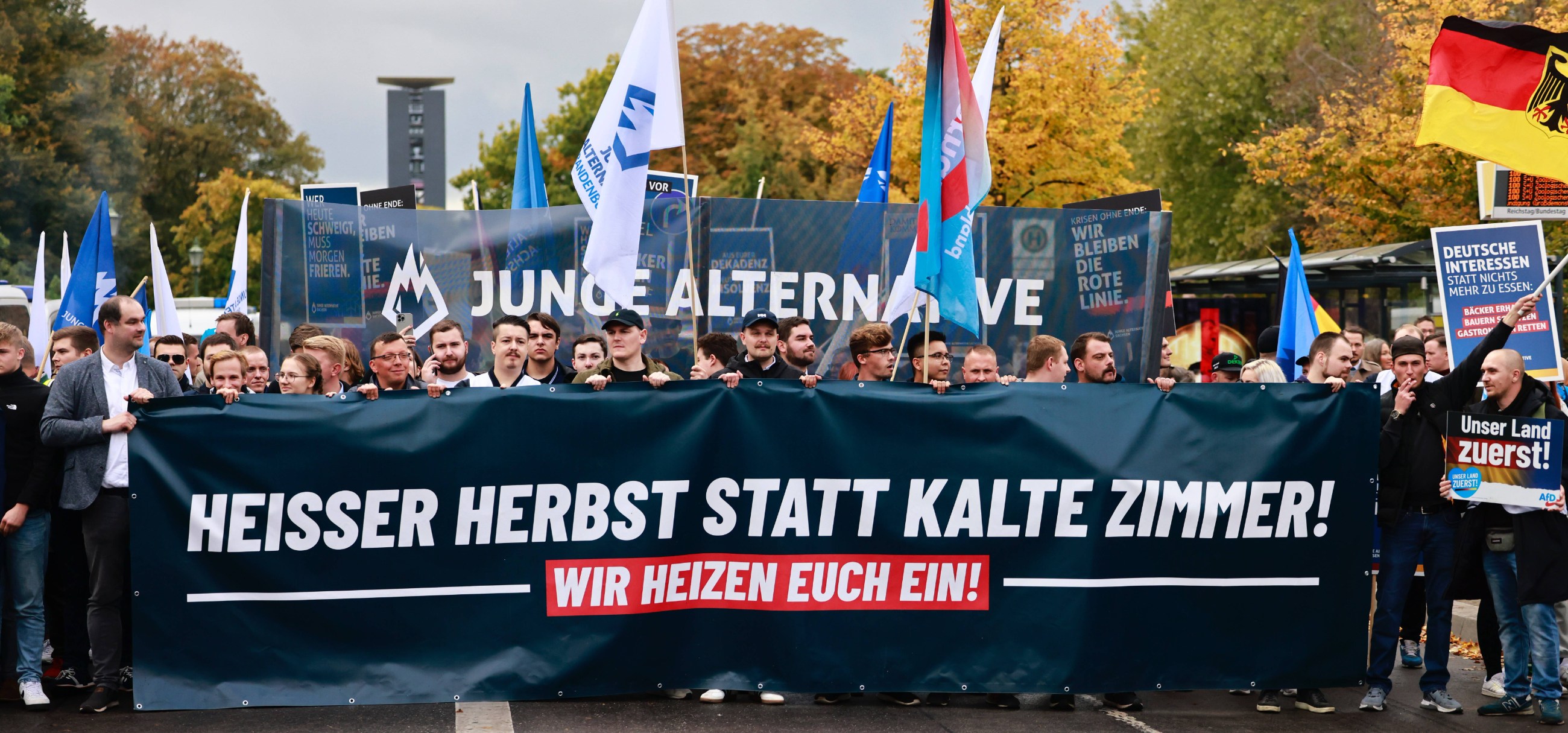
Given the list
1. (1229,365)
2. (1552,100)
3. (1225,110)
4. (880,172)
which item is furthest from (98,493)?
(1225,110)

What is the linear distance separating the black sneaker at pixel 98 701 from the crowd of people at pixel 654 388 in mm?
10

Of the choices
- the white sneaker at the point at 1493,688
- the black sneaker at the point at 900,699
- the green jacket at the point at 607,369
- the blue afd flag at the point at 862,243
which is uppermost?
the blue afd flag at the point at 862,243

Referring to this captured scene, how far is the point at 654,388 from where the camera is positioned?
6363mm

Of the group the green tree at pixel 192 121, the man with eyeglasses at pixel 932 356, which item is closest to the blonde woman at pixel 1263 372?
the man with eyeglasses at pixel 932 356

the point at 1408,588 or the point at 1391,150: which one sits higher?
the point at 1391,150

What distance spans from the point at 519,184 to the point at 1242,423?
6621 millimetres

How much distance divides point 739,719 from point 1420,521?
10.9 ft

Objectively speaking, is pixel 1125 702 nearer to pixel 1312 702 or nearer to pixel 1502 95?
pixel 1312 702

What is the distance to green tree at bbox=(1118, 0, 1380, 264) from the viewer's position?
34875 mm

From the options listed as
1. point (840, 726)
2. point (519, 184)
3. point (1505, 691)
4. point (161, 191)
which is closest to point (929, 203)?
point (840, 726)

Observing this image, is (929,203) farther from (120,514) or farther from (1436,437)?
(120,514)

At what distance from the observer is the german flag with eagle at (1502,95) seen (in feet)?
23.9

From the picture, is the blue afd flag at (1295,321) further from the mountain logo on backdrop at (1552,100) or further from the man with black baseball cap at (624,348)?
the man with black baseball cap at (624,348)

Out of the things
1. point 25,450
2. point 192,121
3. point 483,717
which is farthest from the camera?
point 192,121
